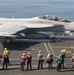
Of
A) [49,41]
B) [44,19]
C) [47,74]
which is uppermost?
[44,19]

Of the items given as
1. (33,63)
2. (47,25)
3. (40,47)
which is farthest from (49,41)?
(33,63)

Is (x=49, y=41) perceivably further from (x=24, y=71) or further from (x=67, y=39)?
(x=24, y=71)

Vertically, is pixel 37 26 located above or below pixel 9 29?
above

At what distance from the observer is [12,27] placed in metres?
37.8

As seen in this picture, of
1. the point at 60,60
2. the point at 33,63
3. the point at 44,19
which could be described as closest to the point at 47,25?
the point at 44,19

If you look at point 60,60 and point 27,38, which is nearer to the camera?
point 60,60

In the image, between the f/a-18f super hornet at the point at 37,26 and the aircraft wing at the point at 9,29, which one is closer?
the aircraft wing at the point at 9,29

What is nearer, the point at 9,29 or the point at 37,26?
the point at 9,29

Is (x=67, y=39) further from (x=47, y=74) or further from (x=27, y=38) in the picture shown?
(x=47, y=74)

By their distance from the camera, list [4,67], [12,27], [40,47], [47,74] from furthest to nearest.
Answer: [12,27], [40,47], [4,67], [47,74]

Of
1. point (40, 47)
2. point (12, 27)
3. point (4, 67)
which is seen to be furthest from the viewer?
point (12, 27)

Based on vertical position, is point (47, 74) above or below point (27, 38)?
below

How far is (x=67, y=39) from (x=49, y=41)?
340 cm

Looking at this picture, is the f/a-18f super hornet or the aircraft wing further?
the f/a-18f super hornet
